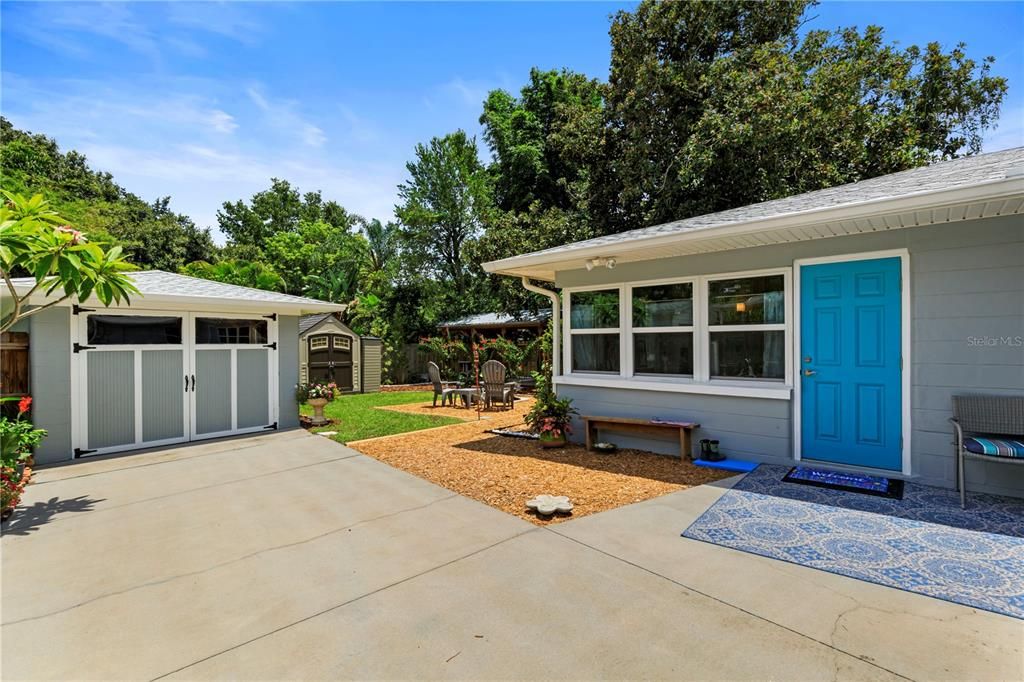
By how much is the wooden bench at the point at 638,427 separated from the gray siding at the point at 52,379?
6830 millimetres

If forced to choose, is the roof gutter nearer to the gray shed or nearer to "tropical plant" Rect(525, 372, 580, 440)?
"tropical plant" Rect(525, 372, 580, 440)

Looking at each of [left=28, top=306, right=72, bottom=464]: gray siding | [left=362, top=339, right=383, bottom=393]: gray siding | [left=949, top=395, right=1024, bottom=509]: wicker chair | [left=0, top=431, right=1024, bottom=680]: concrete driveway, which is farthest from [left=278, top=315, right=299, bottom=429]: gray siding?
[left=949, top=395, right=1024, bottom=509]: wicker chair

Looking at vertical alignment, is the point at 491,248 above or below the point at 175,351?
above

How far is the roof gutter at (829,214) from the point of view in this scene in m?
3.39

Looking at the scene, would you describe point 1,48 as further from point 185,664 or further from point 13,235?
point 185,664

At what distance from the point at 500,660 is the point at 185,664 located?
4.56ft

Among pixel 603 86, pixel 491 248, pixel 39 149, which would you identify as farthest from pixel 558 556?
pixel 39 149

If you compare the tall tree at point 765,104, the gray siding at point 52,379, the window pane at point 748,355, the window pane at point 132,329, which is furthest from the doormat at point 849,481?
the tall tree at point 765,104

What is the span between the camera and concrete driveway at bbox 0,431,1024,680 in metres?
2.03

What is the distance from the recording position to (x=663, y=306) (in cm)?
616

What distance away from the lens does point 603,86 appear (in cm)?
1599

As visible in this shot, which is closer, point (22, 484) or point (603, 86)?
point (22, 484)

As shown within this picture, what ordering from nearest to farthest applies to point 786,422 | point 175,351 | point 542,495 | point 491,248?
1. point 542,495
2. point 786,422
3. point 175,351
4. point 491,248

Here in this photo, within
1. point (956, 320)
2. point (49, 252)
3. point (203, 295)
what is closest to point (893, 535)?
point (956, 320)
